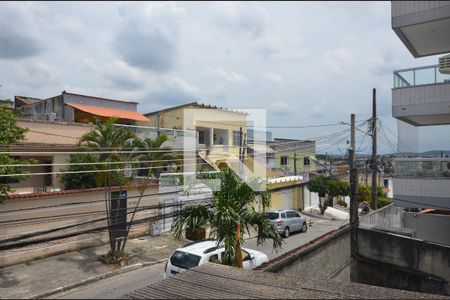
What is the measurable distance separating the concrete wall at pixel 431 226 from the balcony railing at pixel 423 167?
301 cm

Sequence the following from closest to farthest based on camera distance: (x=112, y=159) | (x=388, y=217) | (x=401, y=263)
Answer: (x=401, y=263) < (x=112, y=159) < (x=388, y=217)

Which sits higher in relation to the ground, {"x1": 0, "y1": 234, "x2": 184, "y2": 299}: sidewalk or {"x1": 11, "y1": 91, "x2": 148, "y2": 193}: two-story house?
{"x1": 11, "y1": 91, "x2": 148, "y2": 193}: two-story house

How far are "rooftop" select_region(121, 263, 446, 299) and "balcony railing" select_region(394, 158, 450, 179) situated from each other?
33.7 ft

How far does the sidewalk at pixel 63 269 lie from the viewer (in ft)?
37.6

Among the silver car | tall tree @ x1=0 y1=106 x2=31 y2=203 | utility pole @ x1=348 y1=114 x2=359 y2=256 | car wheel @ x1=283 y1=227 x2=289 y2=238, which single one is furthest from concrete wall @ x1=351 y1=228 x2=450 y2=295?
tall tree @ x1=0 y1=106 x2=31 y2=203

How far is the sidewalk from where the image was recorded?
37.6 ft

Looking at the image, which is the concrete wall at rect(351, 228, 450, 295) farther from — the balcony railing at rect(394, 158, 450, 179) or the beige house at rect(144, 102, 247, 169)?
the beige house at rect(144, 102, 247, 169)

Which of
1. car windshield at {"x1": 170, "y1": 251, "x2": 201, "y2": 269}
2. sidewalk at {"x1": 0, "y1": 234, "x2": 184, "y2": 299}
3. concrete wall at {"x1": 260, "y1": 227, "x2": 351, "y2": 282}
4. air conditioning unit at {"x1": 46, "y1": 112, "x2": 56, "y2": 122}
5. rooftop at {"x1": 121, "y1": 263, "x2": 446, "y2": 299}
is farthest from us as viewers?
air conditioning unit at {"x1": 46, "y1": 112, "x2": 56, "y2": 122}

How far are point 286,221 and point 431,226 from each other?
22.6 ft

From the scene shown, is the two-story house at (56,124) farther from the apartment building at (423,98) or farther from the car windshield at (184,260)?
the apartment building at (423,98)

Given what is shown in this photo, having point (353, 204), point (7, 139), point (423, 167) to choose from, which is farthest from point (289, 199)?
point (7, 139)

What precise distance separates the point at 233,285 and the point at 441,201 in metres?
11.7

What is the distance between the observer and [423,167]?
49.4 feet

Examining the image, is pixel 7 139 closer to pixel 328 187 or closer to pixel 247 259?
pixel 247 259
